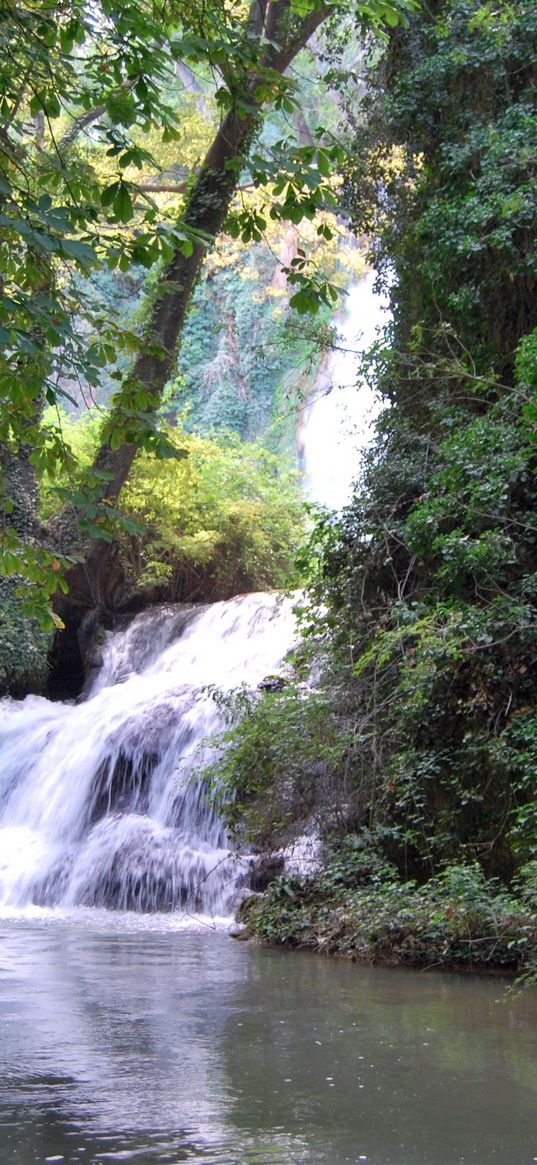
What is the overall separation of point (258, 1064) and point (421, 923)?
3.26 m

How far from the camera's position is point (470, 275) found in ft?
35.8

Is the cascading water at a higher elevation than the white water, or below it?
below

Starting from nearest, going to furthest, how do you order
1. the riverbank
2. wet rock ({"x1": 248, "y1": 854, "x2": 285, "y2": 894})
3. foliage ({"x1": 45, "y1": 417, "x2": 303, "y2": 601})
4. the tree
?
the tree, the riverbank, wet rock ({"x1": 248, "y1": 854, "x2": 285, "y2": 894}), foliage ({"x1": 45, "y1": 417, "x2": 303, "y2": 601})

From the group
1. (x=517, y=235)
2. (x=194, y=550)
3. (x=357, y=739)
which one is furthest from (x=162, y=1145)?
(x=194, y=550)

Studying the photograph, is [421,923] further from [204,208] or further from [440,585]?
[204,208]

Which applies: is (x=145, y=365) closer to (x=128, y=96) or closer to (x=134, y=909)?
(x=134, y=909)

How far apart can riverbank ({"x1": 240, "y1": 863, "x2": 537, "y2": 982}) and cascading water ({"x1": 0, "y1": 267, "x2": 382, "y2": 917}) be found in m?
1.40

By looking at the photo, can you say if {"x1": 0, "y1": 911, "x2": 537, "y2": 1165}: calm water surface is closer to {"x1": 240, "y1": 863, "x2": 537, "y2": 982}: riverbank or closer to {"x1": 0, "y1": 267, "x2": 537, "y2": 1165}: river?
{"x1": 0, "y1": 267, "x2": 537, "y2": 1165}: river

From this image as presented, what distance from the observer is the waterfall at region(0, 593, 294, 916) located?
11.2 m

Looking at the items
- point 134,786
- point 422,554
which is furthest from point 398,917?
point 134,786

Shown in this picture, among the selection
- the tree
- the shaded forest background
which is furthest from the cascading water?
the tree

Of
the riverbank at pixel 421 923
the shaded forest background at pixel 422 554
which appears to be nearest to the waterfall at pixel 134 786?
the shaded forest background at pixel 422 554

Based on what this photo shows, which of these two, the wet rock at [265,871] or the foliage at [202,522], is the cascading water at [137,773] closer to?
the wet rock at [265,871]

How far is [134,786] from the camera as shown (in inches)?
511
